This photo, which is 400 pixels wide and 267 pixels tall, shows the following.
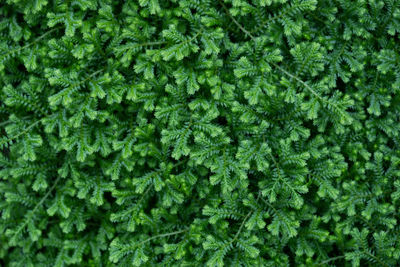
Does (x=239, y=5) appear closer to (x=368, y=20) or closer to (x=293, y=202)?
(x=368, y=20)

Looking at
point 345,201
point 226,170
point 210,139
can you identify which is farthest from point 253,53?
point 345,201

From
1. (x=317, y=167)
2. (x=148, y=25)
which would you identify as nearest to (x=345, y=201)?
(x=317, y=167)

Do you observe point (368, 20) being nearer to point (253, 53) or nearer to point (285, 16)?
point (285, 16)

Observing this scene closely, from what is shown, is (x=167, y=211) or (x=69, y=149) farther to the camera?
(x=167, y=211)

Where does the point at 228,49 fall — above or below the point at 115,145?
above

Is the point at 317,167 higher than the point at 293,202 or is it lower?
higher

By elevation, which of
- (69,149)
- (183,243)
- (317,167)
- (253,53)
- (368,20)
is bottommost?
(183,243)

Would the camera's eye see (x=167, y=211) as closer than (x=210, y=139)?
No
